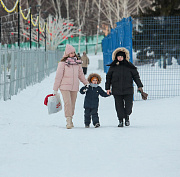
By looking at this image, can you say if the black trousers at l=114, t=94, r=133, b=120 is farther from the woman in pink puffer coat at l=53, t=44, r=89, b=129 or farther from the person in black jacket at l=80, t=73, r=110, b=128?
the woman in pink puffer coat at l=53, t=44, r=89, b=129

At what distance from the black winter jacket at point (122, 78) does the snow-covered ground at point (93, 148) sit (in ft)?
2.31

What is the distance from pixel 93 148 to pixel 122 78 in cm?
263

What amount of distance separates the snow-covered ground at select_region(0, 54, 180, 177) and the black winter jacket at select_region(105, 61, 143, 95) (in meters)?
0.70

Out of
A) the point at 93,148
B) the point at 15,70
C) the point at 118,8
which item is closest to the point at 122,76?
the point at 93,148

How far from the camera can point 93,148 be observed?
22.8ft

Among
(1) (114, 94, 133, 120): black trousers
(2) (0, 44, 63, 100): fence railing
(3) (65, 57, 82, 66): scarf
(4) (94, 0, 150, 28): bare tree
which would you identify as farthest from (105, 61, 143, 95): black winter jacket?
(4) (94, 0, 150, 28): bare tree

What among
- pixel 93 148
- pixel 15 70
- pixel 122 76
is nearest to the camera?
pixel 93 148

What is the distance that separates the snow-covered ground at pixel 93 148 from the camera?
5531mm

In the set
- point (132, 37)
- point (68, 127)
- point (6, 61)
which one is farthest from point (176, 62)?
point (68, 127)

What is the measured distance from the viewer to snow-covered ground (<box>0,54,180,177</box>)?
5.53 meters

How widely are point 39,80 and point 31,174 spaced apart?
21.9 metres

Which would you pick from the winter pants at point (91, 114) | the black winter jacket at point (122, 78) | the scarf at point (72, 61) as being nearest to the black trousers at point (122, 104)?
the black winter jacket at point (122, 78)

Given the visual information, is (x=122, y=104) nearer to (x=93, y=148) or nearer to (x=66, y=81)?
(x=66, y=81)

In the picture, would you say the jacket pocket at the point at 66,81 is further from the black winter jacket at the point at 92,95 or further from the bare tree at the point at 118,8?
the bare tree at the point at 118,8
